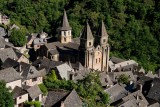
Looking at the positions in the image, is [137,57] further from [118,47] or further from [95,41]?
[95,41]

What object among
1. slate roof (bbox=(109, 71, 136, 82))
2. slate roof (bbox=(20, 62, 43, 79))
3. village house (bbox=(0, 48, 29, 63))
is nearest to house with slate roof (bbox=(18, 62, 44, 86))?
slate roof (bbox=(20, 62, 43, 79))

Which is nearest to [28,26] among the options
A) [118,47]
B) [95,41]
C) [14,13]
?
[14,13]

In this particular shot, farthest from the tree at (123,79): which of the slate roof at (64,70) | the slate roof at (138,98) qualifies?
the slate roof at (64,70)

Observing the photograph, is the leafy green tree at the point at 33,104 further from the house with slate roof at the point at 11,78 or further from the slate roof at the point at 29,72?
the slate roof at the point at 29,72

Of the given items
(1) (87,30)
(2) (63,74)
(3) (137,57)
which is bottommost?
(3) (137,57)

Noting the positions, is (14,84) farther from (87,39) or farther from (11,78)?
(87,39)

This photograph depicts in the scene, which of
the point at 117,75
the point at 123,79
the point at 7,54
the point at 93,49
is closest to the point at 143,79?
the point at 123,79
